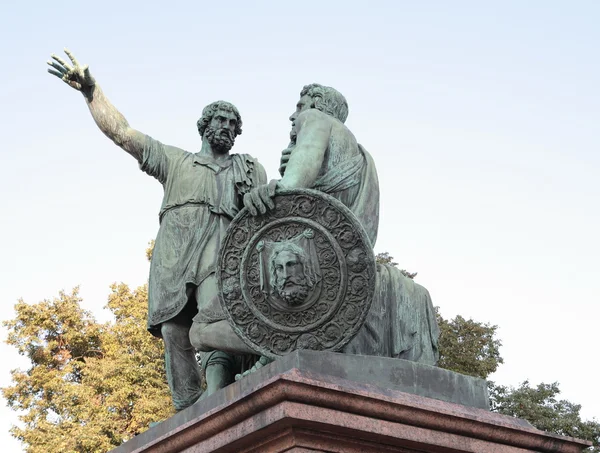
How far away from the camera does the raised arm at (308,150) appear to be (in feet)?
21.0

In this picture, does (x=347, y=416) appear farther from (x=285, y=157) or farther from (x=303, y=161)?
(x=285, y=157)

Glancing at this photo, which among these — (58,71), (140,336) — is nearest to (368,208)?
(58,71)

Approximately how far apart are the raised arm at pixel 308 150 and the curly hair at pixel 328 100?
19 centimetres

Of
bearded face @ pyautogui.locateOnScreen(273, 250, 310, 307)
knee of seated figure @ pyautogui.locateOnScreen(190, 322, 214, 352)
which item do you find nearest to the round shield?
bearded face @ pyautogui.locateOnScreen(273, 250, 310, 307)

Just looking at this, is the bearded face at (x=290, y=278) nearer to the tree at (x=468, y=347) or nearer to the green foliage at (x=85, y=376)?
the tree at (x=468, y=347)

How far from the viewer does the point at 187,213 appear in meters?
7.58

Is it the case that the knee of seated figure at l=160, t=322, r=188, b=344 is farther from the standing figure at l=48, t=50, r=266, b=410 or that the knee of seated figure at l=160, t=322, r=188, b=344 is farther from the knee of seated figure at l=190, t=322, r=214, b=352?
the knee of seated figure at l=190, t=322, r=214, b=352

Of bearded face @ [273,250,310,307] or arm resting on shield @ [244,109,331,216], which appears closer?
bearded face @ [273,250,310,307]

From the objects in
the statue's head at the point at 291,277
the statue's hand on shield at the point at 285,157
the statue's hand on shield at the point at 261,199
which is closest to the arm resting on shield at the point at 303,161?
the statue's hand on shield at the point at 261,199

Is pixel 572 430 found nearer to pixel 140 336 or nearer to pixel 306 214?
pixel 140 336

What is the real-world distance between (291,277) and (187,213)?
1882 millimetres

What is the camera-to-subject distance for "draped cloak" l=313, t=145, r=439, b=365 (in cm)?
643

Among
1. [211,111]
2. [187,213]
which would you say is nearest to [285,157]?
[187,213]

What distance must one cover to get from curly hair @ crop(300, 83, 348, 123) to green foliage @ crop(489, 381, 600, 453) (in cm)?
1499
